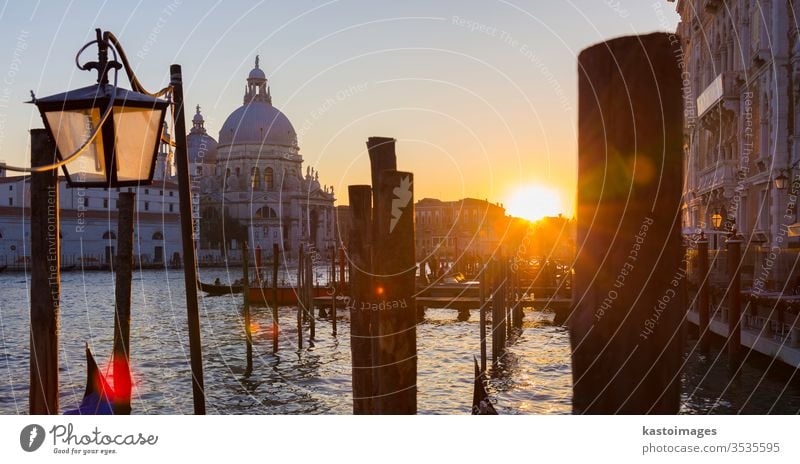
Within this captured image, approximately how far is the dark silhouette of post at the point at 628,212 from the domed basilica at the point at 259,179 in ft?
201

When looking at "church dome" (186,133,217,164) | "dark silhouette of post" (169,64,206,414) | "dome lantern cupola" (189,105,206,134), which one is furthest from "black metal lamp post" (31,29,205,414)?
"dome lantern cupola" (189,105,206,134)

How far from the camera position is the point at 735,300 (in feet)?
30.7

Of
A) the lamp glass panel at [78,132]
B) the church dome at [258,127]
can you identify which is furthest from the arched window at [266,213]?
the lamp glass panel at [78,132]

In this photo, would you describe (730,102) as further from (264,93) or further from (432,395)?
(264,93)

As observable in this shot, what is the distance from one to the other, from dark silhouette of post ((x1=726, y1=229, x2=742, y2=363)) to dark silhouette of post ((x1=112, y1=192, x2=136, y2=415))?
6568mm

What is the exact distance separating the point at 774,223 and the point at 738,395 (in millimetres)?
5955

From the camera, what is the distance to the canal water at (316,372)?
952 centimetres

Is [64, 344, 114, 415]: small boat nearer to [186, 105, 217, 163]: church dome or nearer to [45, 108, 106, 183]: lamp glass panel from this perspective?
[45, 108, 106, 183]: lamp glass panel

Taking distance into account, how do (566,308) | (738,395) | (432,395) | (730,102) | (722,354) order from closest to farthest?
(738,395), (432,395), (722,354), (730,102), (566,308)

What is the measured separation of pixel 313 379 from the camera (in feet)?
39.8

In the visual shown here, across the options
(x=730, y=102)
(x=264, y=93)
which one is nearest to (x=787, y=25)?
(x=730, y=102)
